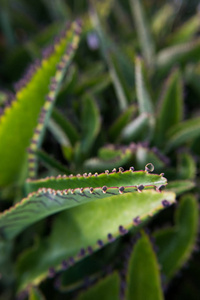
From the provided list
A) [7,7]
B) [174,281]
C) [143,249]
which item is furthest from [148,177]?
[7,7]

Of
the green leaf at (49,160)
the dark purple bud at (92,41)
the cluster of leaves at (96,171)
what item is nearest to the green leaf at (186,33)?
the cluster of leaves at (96,171)

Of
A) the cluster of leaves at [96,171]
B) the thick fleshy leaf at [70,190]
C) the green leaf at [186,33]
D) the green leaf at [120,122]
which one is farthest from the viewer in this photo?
the green leaf at [186,33]

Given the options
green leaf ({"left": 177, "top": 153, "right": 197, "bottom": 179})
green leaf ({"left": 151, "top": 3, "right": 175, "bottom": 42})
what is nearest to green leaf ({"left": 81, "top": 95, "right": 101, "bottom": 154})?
green leaf ({"left": 177, "top": 153, "right": 197, "bottom": 179})

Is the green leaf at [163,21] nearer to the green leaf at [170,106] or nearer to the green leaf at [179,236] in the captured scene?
the green leaf at [170,106]

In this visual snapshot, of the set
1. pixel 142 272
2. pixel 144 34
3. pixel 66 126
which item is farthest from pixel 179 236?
pixel 144 34

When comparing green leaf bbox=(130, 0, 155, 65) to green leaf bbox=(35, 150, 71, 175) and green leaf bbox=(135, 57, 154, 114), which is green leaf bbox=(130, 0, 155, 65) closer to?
green leaf bbox=(135, 57, 154, 114)

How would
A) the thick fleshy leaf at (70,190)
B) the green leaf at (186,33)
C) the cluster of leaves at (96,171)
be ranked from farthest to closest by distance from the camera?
1. the green leaf at (186,33)
2. the cluster of leaves at (96,171)
3. the thick fleshy leaf at (70,190)

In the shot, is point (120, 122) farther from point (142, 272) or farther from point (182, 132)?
point (142, 272)
